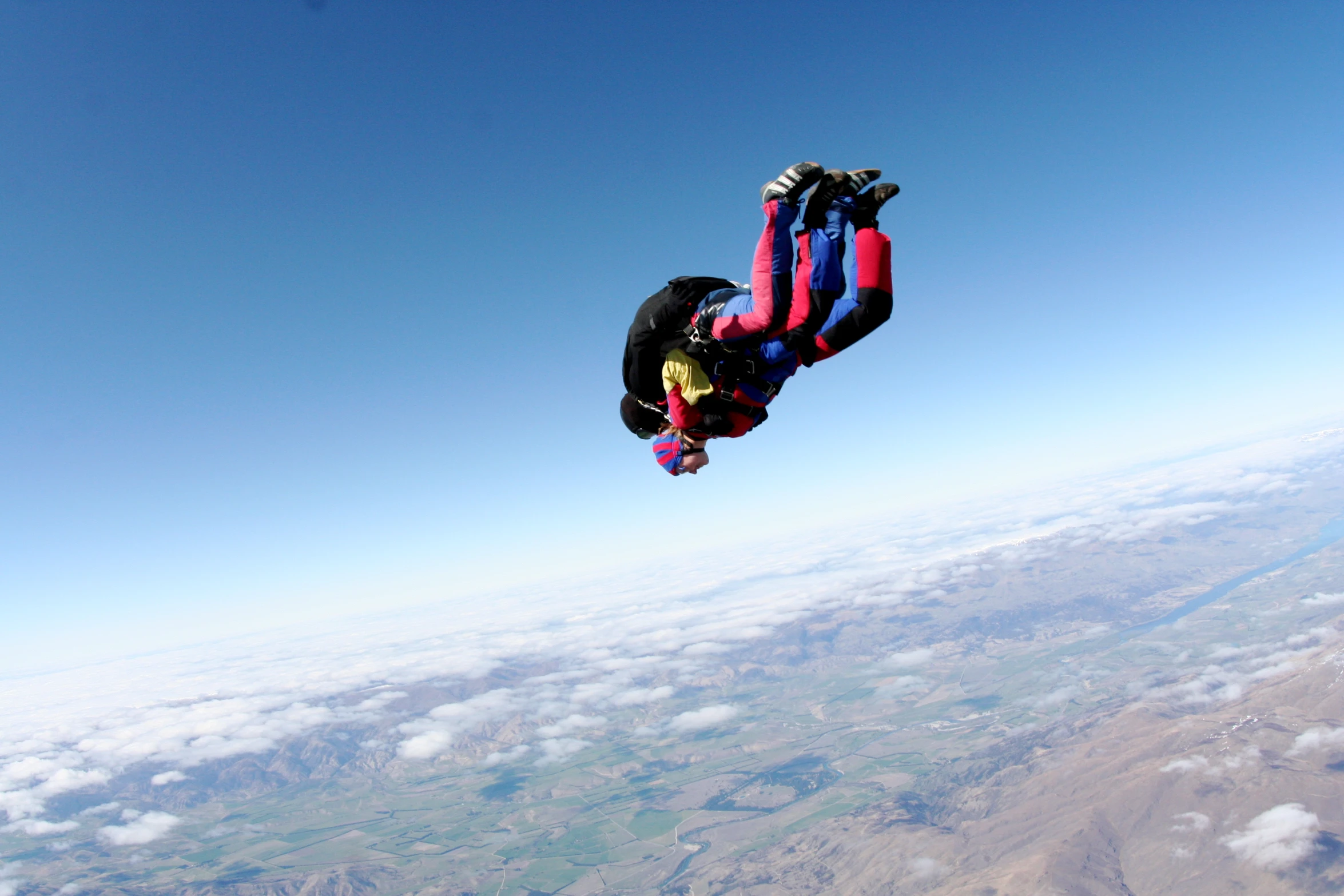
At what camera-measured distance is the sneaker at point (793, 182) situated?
5922mm

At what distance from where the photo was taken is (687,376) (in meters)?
6.90

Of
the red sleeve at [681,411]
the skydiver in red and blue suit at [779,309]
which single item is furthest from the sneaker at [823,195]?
the red sleeve at [681,411]

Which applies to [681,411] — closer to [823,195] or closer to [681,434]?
[681,434]

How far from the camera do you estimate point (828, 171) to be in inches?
245

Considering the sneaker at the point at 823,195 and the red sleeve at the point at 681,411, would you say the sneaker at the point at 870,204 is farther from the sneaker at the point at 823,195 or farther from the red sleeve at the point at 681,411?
the red sleeve at the point at 681,411

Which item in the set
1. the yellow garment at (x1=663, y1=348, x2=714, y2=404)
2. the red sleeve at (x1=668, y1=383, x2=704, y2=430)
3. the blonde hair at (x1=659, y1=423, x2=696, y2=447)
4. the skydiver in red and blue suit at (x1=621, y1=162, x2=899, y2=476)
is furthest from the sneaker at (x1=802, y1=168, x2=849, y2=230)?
the blonde hair at (x1=659, y1=423, x2=696, y2=447)

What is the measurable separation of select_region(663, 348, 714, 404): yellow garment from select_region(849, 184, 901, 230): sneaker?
2.20m

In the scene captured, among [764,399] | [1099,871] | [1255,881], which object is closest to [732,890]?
[1099,871]

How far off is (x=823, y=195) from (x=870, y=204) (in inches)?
21.1

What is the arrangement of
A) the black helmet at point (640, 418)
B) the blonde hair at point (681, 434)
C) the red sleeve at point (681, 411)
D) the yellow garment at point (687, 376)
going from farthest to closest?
the black helmet at point (640, 418) < the blonde hair at point (681, 434) < the red sleeve at point (681, 411) < the yellow garment at point (687, 376)

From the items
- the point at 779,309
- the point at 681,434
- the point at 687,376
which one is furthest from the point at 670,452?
the point at 779,309

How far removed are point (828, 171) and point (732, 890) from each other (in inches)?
9343

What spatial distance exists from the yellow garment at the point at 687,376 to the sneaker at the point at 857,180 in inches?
90.5

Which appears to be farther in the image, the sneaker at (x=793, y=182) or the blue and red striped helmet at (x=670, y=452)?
the blue and red striped helmet at (x=670, y=452)
